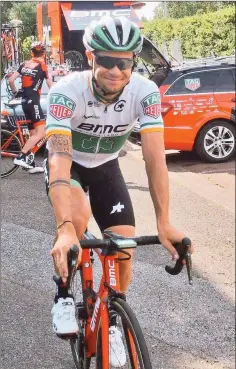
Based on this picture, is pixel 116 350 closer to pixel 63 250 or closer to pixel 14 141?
pixel 63 250

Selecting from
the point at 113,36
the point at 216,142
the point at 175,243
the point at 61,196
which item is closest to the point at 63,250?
the point at 61,196

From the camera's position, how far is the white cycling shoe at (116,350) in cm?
209

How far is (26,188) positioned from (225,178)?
26.4 inches

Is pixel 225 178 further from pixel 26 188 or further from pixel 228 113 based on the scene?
pixel 26 188

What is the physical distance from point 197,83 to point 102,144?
390 millimetres

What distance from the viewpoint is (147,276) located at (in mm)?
2486

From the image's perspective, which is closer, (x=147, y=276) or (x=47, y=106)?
(x=47, y=106)

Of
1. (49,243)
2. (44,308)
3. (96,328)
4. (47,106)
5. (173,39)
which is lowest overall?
(44,308)

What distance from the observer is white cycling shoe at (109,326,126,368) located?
6.84ft

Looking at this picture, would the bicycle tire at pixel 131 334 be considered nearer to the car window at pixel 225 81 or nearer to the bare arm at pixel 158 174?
the bare arm at pixel 158 174

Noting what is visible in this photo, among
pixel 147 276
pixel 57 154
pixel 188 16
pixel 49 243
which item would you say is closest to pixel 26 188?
pixel 49 243

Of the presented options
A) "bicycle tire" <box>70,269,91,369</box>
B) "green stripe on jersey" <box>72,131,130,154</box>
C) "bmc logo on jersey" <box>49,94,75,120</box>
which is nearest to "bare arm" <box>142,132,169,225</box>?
"green stripe on jersey" <box>72,131,130,154</box>

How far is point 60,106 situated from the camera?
6.13ft

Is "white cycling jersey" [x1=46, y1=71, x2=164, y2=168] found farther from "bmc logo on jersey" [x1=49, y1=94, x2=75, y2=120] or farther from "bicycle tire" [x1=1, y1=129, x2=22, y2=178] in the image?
"bicycle tire" [x1=1, y1=129, x2=22, y2=178]
